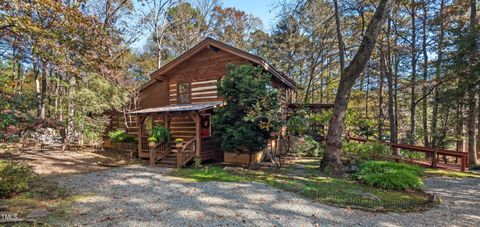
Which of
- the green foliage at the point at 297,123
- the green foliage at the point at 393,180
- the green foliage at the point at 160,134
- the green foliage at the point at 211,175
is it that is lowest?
the green foliage at the point at 211,175

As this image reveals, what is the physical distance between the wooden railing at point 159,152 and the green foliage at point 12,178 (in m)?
5.05

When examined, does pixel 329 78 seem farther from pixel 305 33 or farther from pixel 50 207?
pixel 50 207

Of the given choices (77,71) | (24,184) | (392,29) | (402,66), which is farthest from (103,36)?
(402,66)

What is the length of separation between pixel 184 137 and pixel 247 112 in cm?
551

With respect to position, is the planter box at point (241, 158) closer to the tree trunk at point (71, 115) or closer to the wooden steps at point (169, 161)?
the wooden steps at point (169, 161)

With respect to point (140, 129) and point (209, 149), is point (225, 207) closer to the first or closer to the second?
point (209, 149)

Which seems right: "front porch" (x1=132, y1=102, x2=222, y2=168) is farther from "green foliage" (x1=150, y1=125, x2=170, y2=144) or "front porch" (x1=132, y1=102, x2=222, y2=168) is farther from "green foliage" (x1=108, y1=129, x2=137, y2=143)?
"green foliage" (x1=108, y1=129, x2=137, y2=143)

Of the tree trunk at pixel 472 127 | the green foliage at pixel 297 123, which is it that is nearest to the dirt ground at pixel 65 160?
the green foliage at pixel 297 123

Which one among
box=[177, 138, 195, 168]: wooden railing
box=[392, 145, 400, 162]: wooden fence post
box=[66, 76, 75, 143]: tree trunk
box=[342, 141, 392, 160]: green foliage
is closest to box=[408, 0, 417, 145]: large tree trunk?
box=[392, 145, 400, 162]: wooden fence post

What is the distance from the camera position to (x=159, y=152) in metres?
11.9

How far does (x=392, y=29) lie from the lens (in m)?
17.1

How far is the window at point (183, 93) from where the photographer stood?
45.8 ft

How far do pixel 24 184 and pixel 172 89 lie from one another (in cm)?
923

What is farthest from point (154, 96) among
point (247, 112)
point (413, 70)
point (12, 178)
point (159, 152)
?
point (413, 70)
